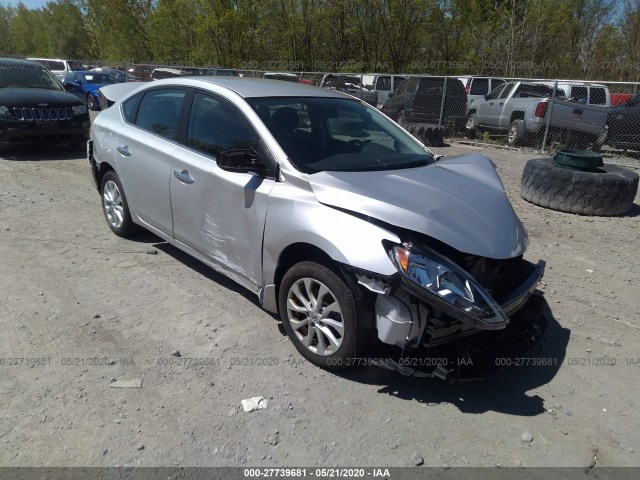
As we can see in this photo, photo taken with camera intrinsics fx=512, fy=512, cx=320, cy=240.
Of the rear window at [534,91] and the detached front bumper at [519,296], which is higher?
the rear window at [534,91]

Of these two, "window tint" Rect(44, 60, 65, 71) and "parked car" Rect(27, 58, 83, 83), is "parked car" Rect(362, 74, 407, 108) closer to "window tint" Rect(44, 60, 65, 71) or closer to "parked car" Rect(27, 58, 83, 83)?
"parked car" Rect(27, 58, 83, 83)

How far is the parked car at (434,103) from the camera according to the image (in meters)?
14.8

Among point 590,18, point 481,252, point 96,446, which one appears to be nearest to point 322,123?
point 481,252

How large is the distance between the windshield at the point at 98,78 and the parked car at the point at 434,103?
11.5 m

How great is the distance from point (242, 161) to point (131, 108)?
227cm

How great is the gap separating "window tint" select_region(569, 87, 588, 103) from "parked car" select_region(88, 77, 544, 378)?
996 cm

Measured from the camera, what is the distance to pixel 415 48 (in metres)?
28.4

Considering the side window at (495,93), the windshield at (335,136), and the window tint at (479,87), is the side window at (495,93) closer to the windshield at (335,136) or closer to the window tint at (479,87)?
the window tint at (479,87)

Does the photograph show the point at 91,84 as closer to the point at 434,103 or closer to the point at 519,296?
the point at 434,103

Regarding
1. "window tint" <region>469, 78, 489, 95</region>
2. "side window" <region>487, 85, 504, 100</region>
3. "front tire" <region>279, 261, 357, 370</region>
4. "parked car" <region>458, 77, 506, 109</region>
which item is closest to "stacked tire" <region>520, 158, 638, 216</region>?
"front tire" <region>279, 261, 357, 370</region>

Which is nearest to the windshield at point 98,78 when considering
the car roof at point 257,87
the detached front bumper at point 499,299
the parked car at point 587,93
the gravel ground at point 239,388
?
the parked car at point 587,93

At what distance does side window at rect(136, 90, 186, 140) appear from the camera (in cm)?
448

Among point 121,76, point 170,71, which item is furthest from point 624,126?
point 121,76

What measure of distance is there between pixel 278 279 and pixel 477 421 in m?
1.54
